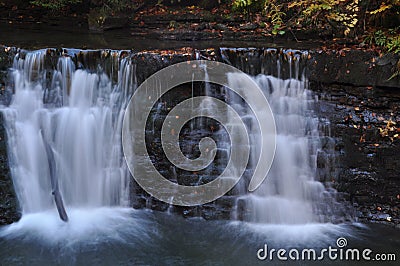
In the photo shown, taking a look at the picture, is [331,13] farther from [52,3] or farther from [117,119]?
[52,3]

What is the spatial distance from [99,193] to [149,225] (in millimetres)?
1010

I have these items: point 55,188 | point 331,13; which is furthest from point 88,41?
point 331,13

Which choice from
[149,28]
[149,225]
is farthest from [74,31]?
[149,225]

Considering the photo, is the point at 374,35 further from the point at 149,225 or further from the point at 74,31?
the point at 74,31

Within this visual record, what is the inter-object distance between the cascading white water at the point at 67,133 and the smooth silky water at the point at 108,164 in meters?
0.01

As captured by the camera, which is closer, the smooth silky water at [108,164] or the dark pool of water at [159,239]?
the dark pool of water at [159,239]

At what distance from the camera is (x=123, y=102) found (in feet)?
18.6

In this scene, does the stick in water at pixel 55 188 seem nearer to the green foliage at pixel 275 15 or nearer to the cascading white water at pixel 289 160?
the cascading white water at pixel 289 160

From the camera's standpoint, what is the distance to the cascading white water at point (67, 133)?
18.5ft

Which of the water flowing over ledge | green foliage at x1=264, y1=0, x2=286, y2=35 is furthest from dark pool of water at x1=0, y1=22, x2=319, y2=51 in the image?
the water flowing over ledge

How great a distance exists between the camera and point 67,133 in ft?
18.8

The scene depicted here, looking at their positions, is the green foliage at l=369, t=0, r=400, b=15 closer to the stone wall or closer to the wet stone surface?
the stone wall

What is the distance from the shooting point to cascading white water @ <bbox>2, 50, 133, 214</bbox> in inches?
222

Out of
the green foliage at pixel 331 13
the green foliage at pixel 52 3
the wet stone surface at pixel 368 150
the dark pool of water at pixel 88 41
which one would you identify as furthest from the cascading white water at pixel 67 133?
the green foliage at pixel 52 3
